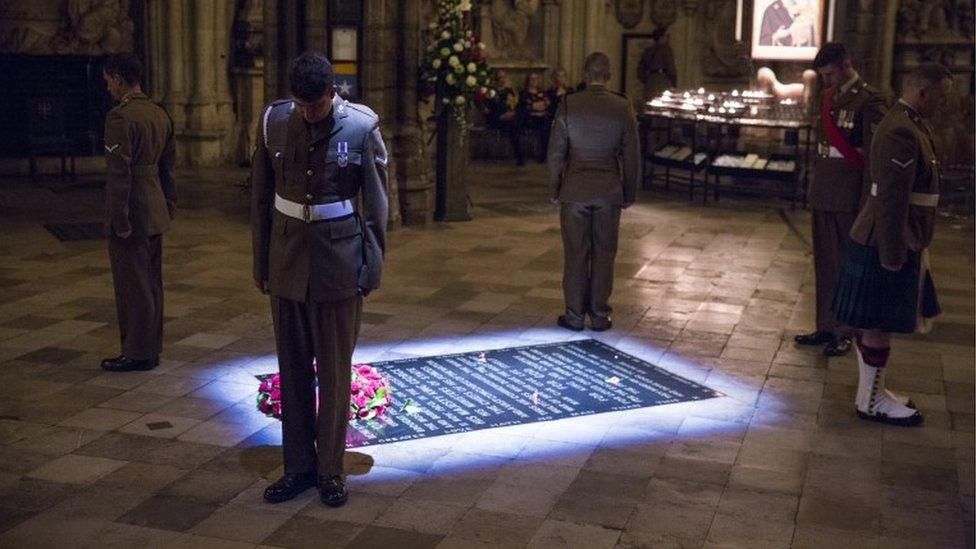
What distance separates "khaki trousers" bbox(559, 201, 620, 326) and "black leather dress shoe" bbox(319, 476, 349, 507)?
3.32m

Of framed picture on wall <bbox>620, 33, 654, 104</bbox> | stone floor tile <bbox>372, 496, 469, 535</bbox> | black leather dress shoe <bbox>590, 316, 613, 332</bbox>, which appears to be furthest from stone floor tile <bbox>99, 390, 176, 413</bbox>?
framed picture on wall <bbox>620, 33, 654, 104</bbox>

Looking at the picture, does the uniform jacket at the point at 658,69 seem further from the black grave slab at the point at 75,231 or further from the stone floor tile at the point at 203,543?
the stone floor tile at the point at 203,543

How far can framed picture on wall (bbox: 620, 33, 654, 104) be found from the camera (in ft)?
68.4

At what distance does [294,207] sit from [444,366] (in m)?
2.42

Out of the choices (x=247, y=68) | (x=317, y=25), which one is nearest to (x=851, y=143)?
(x=317, y=25)

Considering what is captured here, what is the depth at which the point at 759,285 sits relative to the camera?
9.86 m

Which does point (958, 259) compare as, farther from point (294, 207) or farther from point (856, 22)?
point (294, 207)

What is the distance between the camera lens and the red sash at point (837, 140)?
746 centimetres

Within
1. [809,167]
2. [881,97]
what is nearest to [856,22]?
[809,167]

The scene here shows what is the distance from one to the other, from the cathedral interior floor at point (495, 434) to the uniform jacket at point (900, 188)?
0.92 meters

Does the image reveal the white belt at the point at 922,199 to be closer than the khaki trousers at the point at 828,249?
Yes

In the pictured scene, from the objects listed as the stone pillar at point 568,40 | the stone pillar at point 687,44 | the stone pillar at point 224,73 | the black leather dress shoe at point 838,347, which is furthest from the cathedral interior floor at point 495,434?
the stone pillar at point 687,44

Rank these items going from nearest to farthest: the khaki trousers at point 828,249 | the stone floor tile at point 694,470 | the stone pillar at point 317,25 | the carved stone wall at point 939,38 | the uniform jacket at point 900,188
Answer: the stone floor tile at point 694,470, the uniform jacket at point 900,188, the khaki trousers at point 828,249, the stone pillar at point 317,25, the carved stone wall at point 939,38

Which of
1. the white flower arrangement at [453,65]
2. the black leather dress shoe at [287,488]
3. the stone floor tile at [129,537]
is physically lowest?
the stone floor tile at [129,537]
